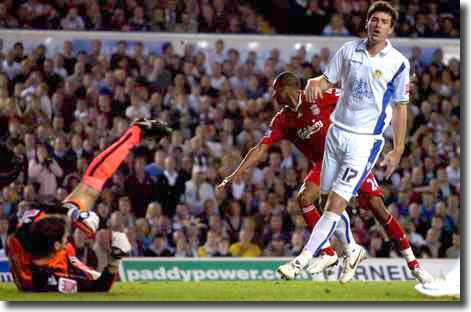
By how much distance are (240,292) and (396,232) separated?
124 cm

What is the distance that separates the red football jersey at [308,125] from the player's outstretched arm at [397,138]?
2.38 feet

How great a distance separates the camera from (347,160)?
751cm

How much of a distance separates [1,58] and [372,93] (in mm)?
4971

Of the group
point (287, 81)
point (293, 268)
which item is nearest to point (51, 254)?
point (293, 268)

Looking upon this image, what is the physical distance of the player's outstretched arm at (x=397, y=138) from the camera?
7438 mm

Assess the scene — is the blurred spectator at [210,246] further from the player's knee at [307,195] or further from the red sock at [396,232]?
the red sock at [396,232]

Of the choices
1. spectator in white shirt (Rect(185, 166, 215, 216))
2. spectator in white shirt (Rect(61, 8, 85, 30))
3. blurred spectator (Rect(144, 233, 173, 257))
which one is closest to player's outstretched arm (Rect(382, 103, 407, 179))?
blurred spectator (Rect(144, 233, 173, 257))

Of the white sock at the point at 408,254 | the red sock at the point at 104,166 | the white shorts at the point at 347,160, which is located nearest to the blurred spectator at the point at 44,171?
the red sock at the point at 104,166

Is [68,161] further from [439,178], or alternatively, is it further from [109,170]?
[439,178]

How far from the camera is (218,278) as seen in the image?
975 centimetres

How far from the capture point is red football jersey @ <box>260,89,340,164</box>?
8234 mm

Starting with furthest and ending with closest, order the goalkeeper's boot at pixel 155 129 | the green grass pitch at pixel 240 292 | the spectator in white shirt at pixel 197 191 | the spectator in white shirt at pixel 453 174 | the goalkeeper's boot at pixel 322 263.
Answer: the spectator in white shirt at pixel 453 174 → the spectator in white shirt at pixel 197 191 → the goalkeeper's boot at pixel 155 129 → the green grass pitch at pixel 240 292 → the goalkeeper's boot at pixel 322 263

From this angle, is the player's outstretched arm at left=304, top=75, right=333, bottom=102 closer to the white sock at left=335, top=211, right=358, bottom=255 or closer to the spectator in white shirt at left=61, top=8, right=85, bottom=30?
the white sock at left=335, top=211, right=358, bottom=255

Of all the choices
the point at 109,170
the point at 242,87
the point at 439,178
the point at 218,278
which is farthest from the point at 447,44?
the point at 109,170
